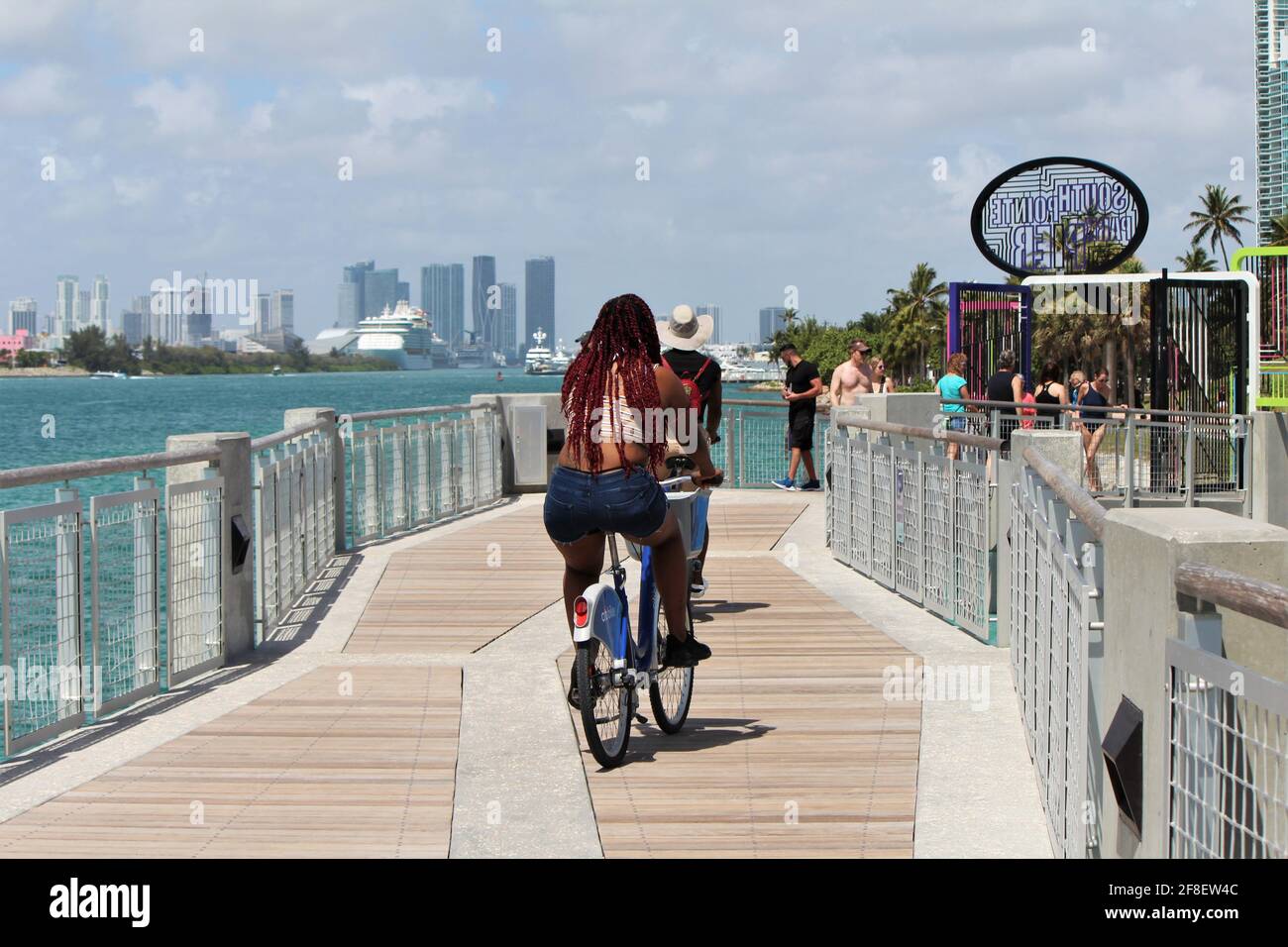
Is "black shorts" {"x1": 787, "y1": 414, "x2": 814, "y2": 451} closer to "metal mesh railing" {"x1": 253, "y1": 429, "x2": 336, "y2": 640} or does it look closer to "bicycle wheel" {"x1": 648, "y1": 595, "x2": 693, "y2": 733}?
"metal mesh railing" {"x1": 253, "y1": 429, "x2": 336, "y2": 640}

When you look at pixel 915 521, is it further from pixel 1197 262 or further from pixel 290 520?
pixel 1197 262

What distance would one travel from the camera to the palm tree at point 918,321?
150750 millimetres

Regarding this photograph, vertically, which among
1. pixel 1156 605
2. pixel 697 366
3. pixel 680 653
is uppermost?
pixel 697 366

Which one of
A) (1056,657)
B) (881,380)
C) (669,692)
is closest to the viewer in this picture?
(1056,657)

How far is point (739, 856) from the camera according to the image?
5.42 metres

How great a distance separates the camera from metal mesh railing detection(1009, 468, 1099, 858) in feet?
15.9

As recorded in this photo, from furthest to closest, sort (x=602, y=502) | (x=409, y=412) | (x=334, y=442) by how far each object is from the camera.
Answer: (x=409, y=412) → (x=334, y=442) → (x=602, y=502)

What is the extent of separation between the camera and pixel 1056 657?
5.62m

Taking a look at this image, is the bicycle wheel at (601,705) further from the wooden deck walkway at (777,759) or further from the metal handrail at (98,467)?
the metal handrail at (98,467)

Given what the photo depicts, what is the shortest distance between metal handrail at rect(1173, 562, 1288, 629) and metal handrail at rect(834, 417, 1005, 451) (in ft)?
21.4

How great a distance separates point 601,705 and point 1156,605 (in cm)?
342
